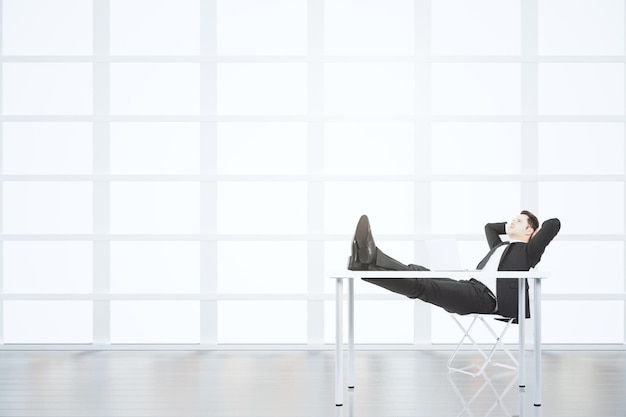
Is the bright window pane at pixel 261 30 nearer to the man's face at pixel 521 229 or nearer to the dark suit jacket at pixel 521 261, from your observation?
the man's face at pixel 521 229

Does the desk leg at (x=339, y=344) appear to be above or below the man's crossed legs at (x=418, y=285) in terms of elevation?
below

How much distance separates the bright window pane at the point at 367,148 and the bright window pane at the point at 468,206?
0.37 meters

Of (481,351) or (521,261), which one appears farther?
(481,351)

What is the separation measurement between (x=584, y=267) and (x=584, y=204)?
1.75ft

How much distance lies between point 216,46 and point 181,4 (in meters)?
0.49

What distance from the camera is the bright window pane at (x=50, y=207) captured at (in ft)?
17.0

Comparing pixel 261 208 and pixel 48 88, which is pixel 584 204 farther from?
pixel 48 88

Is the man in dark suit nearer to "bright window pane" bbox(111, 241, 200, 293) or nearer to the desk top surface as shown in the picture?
the desk top surface

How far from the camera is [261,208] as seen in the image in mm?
5184

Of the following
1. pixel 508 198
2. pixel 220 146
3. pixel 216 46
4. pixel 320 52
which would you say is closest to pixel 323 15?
pixel 320 52

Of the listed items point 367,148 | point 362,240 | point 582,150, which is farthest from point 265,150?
point 582,150

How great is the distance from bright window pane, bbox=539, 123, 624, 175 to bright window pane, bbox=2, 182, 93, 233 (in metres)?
3.87

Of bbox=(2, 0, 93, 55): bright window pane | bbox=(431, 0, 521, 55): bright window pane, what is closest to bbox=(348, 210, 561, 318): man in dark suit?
bbox=(431, 0, 521, 55): bright window pane

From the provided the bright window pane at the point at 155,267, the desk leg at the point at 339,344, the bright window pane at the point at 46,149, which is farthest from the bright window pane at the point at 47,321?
the desk leg at the point at 339,344
